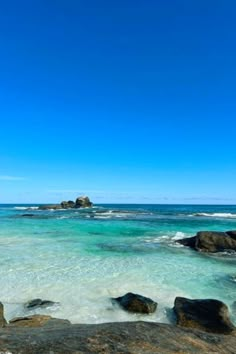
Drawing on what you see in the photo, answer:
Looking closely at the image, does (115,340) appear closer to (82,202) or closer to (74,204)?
(82,202)

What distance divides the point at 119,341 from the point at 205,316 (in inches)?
251

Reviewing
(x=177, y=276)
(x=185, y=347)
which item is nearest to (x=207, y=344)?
(x=185, y=347)

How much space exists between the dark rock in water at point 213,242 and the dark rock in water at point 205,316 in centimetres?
1423

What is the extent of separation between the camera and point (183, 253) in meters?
22.3

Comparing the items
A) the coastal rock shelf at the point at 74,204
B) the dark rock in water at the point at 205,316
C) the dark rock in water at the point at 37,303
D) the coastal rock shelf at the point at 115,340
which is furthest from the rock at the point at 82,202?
the coastal rock shelf at the point at 115,340

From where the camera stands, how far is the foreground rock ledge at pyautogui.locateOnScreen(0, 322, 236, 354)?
152 inches

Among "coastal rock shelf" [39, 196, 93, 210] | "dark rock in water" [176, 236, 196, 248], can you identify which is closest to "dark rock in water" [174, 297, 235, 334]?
"dark rock in water" [176, 236, 196, 248]

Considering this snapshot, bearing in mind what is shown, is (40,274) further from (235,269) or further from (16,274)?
(235,269)

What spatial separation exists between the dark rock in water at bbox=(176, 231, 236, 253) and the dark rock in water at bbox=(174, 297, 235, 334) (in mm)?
14226

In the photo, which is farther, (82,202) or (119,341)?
(82,202)

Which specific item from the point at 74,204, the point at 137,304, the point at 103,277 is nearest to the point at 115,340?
the point at 137,304

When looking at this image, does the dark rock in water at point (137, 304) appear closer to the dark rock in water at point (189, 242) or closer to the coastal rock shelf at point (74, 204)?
the dark rock in water at point (189, 242)

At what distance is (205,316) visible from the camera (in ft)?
31.3

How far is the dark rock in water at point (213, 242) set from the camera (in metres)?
23.8
